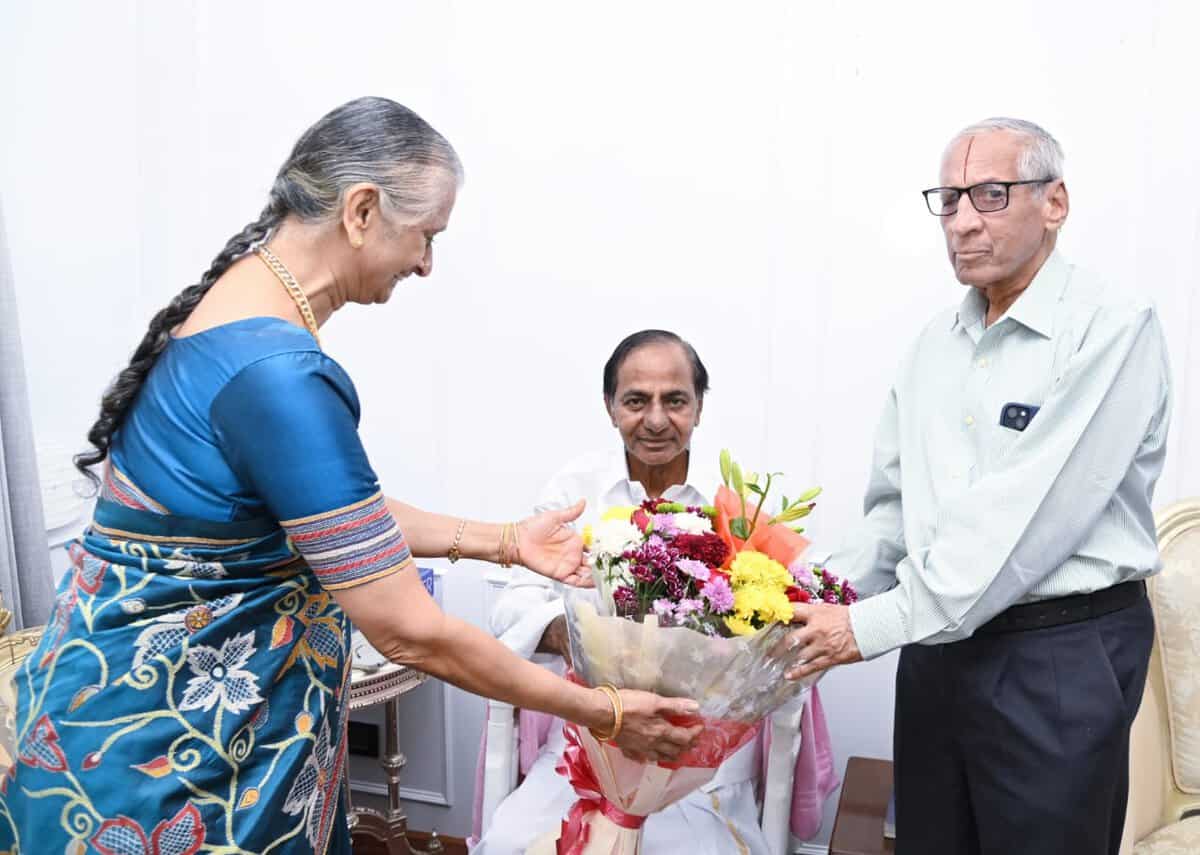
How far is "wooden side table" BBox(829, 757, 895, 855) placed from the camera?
225 centimetres

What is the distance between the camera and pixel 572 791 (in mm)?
2311

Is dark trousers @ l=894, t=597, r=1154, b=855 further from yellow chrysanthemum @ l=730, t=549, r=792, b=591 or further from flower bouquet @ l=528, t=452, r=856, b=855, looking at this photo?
yellow chrysanthemum @ l=730, t=549, r=792, b=591

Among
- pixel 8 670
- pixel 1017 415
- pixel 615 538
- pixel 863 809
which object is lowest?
pixel 863 809

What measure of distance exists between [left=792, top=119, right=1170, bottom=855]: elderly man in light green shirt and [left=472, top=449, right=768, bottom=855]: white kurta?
50 centimetres

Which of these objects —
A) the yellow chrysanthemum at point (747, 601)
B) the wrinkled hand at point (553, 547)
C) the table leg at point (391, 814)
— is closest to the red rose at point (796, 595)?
the yellow chrysanthemum at point (747, 601)

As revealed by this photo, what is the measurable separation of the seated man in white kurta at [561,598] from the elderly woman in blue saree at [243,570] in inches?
34.2

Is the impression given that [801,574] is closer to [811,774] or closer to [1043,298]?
[1043,298]

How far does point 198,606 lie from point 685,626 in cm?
67

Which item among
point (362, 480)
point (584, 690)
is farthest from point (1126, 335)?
point (362, 480)

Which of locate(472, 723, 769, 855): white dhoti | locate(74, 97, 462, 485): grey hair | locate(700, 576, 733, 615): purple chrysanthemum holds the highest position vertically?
locate(74, 97, 462, 485): grey hair

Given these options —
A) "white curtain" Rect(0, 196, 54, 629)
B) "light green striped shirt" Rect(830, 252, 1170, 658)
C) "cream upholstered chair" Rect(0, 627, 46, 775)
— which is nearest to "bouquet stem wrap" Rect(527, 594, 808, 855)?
"light green striped shirt" Rect(830, 252, 1170, 658)

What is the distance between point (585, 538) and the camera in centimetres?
173

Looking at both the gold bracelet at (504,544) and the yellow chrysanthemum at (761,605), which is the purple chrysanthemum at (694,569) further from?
the gold bracelet at (504,544)

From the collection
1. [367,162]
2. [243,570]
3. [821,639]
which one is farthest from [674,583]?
[367,162]
